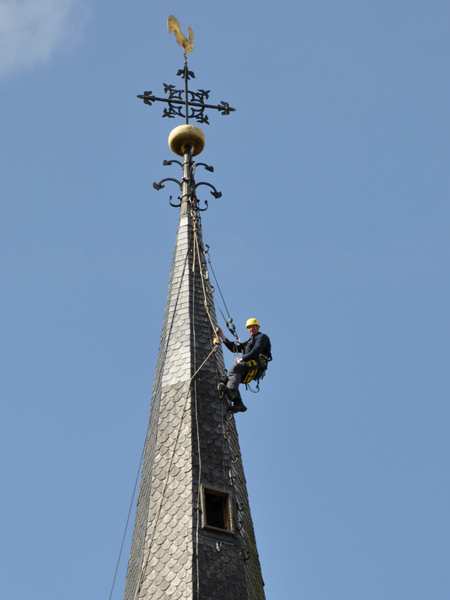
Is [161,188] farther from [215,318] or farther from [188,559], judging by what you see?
[188,559]

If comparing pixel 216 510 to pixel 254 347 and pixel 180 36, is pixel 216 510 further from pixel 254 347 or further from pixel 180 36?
pixel 180 36

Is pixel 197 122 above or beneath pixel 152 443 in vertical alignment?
above

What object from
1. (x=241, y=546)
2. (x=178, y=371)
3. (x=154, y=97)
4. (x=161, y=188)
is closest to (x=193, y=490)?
(x=241, y=546)

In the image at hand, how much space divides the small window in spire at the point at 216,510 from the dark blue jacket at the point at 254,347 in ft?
6.12

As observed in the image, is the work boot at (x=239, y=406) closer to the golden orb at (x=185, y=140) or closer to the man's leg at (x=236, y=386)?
the man's leg at (x=236, y=386)

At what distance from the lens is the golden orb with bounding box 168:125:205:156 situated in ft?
103

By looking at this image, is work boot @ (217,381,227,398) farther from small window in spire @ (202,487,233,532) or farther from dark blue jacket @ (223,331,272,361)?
small window in spire @ (202,487,233,532)

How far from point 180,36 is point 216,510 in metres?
11.0

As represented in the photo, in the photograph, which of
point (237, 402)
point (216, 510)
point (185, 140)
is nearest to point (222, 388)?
point (237, 402)

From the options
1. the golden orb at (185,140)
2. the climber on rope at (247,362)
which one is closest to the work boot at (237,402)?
the climber on rope at (247,362)

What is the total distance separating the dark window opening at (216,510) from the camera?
2517 cm

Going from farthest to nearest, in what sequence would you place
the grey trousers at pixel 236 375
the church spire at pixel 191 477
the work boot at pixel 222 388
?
the work boot at pixel 222 388 → the grey trousers at pixel 236 375 → the church spire at pixel 191 477

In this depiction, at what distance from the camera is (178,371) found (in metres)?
27.5

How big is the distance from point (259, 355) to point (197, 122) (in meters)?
7.22
